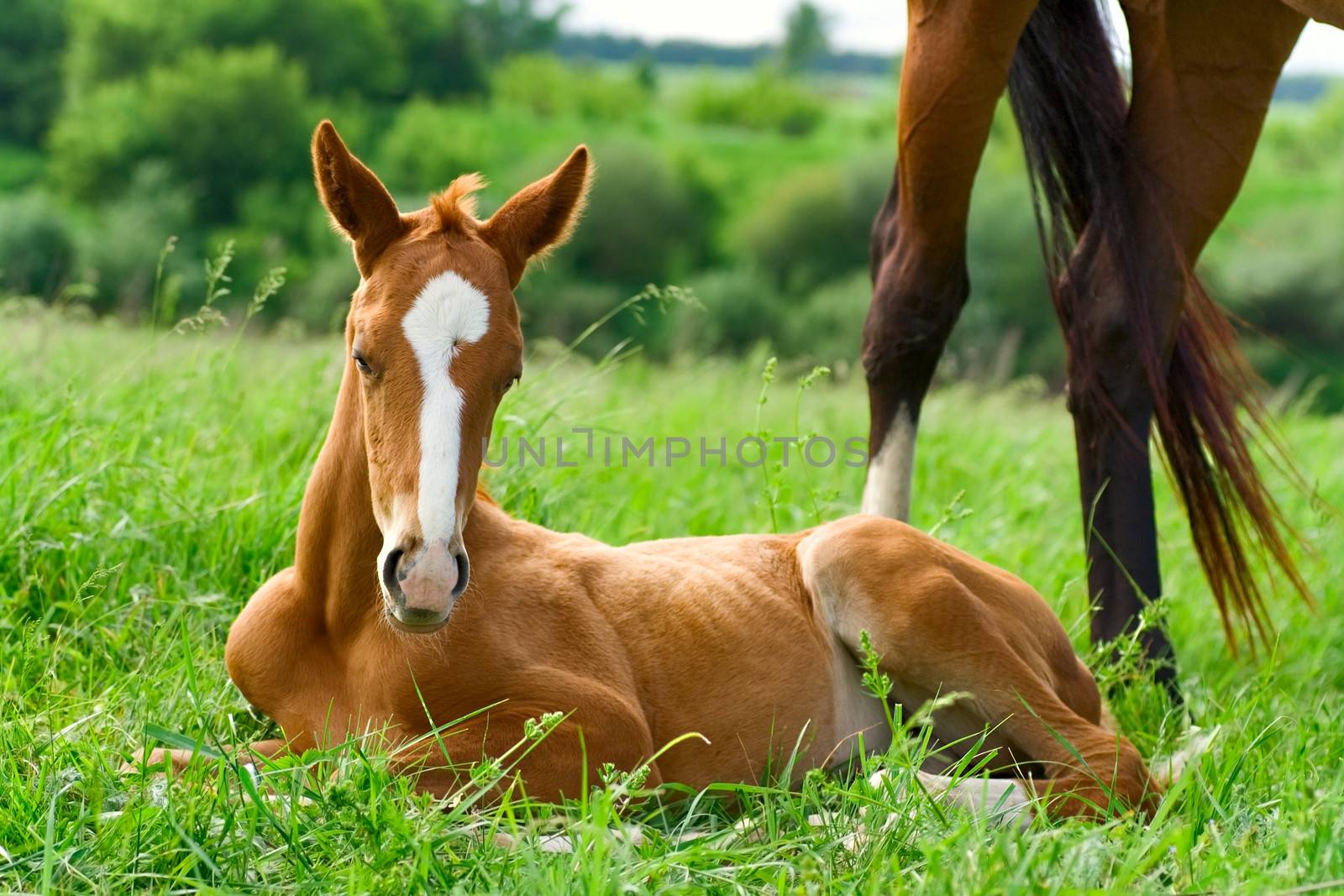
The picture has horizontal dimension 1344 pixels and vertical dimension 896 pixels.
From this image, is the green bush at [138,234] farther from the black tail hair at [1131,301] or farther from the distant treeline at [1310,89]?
the distant treeline at [1310,89]

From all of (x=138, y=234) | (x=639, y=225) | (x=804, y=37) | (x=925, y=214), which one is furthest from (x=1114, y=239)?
(x=804, y=37)

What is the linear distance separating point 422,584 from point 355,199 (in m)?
0.82

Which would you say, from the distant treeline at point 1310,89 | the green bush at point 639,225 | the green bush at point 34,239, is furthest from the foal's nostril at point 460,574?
the distant treeline at point 1310,89

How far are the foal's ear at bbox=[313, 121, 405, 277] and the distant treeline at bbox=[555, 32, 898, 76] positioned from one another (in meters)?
75.0

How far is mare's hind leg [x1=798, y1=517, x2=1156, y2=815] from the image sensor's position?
2684 mm

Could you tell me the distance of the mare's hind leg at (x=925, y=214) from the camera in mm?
→ 3371

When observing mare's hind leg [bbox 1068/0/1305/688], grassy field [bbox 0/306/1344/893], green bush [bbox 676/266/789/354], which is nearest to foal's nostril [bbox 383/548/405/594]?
grassy field [bbox 0/306/1344/893]

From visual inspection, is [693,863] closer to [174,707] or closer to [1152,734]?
[174,707]

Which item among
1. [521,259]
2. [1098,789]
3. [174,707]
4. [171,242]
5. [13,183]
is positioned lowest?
[13,183]

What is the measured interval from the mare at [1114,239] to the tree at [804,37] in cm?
8986

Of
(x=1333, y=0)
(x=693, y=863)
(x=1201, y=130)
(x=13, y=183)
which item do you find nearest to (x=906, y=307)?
(x=1201, y=130)

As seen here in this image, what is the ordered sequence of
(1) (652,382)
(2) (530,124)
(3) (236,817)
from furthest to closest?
(2) (530,124) < (1) (652,382) < (3) (236,817)

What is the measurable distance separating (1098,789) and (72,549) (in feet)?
8.60

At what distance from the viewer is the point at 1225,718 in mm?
Answer: 3152
